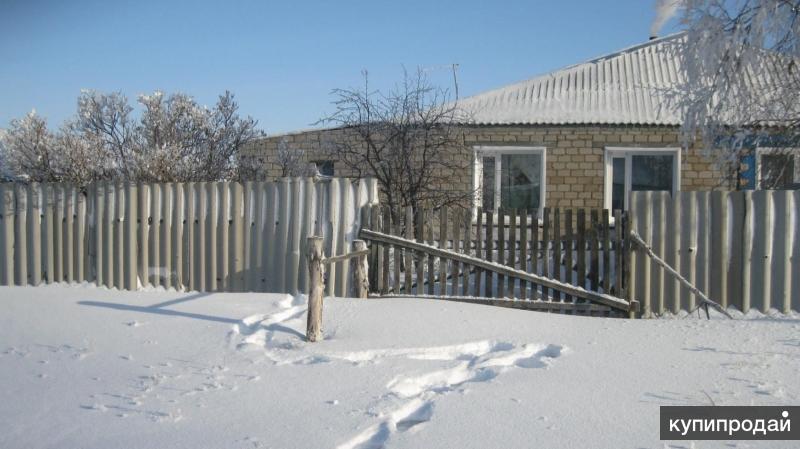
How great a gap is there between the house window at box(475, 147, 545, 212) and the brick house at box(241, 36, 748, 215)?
2cm

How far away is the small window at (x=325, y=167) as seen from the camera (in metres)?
14.4

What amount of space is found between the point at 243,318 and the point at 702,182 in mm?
9836

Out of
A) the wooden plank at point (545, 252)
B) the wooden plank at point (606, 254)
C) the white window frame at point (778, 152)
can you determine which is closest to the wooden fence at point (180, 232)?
the wooden plank at point (545, 252)

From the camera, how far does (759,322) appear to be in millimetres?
6152

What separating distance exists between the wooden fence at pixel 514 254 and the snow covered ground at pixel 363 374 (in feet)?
1.85

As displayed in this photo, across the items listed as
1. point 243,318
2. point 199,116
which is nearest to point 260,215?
point 243,318

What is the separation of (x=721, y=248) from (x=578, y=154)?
5.81 meters

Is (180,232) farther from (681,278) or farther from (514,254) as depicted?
(681,278)

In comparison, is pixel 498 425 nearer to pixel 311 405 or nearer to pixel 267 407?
pixel 311 405

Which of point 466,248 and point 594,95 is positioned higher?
point 594,95

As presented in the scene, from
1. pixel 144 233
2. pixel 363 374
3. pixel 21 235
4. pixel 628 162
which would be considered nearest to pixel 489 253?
pixel 363 374

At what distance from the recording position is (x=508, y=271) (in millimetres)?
6785

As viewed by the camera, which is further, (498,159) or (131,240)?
(498,159)

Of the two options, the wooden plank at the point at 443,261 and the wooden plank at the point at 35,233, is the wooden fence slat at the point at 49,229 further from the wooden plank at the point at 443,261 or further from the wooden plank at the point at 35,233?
the wooden plank at the point at 443,261
